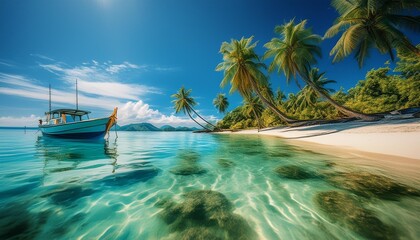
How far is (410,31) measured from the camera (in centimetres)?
1171

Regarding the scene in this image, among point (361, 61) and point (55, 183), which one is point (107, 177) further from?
point (361, 61)

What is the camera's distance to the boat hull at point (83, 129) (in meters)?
16.1

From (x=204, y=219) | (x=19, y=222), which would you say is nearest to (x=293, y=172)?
(x=204, y=219)

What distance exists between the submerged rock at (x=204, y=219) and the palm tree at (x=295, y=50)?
54.2ft

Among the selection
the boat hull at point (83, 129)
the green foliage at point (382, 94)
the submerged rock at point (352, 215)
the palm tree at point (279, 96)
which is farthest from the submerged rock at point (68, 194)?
the palm tree at point (279, 96)

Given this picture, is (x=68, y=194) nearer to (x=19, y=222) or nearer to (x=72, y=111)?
(x=19, y=222)

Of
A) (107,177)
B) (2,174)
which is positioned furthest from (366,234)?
(2,174)

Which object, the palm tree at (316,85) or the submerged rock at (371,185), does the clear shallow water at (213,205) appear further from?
the palm tree at (316,85)

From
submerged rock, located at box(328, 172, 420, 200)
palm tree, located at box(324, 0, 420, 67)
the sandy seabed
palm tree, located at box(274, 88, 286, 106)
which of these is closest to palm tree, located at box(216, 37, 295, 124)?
palm tree, located at box(324, 0, 420, 67)

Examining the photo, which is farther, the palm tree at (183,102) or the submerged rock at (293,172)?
the palm tree at (183,102)

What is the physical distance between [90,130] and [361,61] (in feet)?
84.5

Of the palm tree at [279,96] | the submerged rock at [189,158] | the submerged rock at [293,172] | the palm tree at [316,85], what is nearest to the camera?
the submerged rock at [293,172]

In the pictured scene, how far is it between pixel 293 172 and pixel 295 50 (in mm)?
16103

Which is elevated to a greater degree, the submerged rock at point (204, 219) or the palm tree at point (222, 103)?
the palm tree at point (222, 103)
